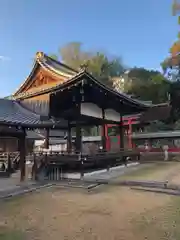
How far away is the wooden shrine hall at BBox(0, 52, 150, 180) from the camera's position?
9.72m

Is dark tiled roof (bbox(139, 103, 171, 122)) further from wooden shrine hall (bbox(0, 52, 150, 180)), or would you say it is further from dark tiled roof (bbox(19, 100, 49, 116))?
dark tiled roof (bbox(19, 100, 49, 116))

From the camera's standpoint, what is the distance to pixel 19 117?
31.4 ft

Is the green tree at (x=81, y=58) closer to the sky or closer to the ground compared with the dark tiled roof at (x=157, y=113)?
closer to the sky

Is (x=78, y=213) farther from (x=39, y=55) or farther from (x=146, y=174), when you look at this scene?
(x=39, y=55)

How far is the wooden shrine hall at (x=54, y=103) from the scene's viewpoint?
972 centimetres

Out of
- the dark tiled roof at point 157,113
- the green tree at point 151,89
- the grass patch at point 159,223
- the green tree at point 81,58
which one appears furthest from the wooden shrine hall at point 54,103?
the green tree at point 81,58

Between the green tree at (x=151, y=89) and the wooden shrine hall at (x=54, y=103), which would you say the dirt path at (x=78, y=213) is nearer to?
the wooden shrine hall at (x=54, y=103)

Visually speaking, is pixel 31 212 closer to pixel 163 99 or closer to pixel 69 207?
pixel 69 207

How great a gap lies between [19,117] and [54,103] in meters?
2.84

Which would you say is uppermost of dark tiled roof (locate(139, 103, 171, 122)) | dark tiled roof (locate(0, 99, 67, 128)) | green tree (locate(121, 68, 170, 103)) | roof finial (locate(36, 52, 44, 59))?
green tree (locate(121, 68, 170, 103))

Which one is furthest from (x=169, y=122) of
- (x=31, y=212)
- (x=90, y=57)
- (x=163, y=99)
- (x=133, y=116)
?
(x=31, y=212)

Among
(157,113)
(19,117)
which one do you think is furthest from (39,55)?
(157,113)

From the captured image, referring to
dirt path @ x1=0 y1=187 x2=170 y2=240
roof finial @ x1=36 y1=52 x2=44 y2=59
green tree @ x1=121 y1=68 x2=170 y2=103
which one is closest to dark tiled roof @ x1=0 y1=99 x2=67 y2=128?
dirt path @ x1=0 y1=187 x2=170 y2=240

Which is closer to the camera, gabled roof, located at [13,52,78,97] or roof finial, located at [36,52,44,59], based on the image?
gabled roof, located at [13,52,78,97]
